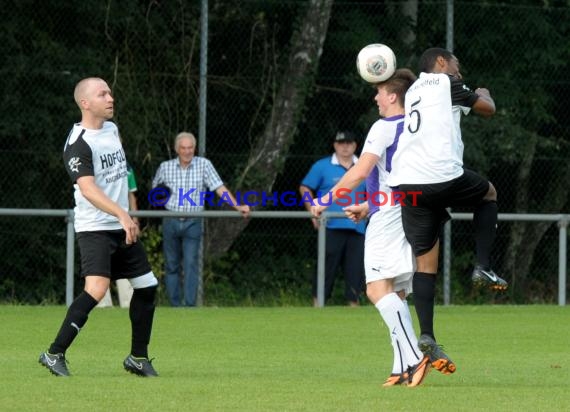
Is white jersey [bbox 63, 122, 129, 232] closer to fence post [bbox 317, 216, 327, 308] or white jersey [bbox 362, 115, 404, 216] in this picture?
white jersey [bbox 362, 115, 404, 216]

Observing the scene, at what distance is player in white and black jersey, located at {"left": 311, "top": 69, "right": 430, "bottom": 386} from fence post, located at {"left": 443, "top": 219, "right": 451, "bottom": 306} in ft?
25.8

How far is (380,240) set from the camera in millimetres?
9000

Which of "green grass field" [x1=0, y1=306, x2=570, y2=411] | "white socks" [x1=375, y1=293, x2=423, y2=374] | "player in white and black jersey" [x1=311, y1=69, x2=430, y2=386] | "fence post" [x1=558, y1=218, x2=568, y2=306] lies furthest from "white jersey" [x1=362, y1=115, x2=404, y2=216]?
"fence post" [x1=558, y1=218, x2=568, y2=306]

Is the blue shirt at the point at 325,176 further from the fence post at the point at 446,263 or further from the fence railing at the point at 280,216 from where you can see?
the fence post at the point at 446,263

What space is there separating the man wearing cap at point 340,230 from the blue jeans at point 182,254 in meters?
1.27

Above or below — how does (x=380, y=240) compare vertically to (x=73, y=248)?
above

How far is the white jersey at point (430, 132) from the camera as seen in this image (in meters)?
8.84

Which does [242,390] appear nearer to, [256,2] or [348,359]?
[348,359]

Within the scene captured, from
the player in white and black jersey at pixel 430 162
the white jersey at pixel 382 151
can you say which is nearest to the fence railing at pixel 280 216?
the white jersey at pixel 382 151

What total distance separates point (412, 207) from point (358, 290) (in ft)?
24.3

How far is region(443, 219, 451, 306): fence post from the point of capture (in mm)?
16953

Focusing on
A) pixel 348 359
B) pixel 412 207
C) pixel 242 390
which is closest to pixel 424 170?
pixel 412 207

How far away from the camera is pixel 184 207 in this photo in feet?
52.6

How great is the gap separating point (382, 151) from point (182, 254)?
24.7ft
